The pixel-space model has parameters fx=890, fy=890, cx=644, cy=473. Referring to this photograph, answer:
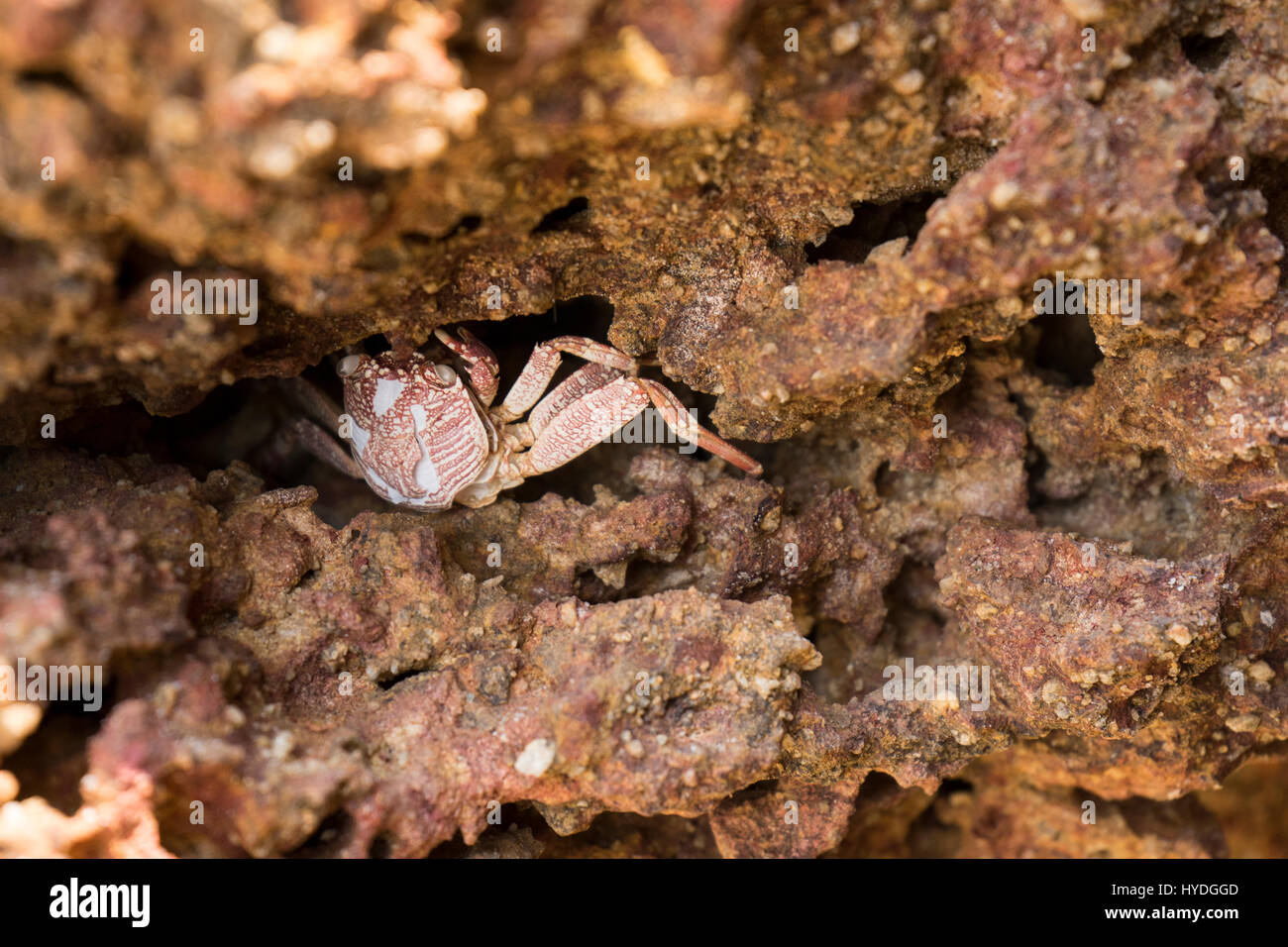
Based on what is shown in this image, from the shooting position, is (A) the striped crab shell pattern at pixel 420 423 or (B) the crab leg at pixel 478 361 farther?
(A) the striped crab shell pattern at pixel 420 423

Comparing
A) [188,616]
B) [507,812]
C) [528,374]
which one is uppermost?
[528,374]

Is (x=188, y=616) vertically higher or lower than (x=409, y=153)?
lower

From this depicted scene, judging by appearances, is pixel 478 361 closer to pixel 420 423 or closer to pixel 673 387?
pixel 420 423

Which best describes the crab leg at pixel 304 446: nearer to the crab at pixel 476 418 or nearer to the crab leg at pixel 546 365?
the crab at pixel 476 418

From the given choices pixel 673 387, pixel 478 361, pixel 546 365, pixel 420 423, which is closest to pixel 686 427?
pixel 673 387

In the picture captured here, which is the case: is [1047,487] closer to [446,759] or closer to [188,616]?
[446,759]

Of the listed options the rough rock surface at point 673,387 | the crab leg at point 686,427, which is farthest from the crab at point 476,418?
the rough rock surface at point 673,387

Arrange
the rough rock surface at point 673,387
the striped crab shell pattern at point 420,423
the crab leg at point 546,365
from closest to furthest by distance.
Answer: the rough rock surface at point 673,387, the crab leg at point 546,365, the striped crab shell pattern at point 420,423

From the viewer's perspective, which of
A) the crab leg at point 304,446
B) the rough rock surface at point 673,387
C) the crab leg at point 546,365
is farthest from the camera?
the crab leg at point 304,446

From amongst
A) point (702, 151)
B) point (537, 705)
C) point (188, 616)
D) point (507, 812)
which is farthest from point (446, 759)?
point (702, 151)
